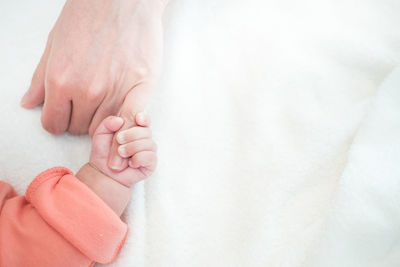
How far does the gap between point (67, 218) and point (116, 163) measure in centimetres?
11

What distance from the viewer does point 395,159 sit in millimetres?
540

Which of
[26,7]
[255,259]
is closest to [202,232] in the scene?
[255,259]

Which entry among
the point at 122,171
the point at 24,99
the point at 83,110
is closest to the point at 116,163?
the point at 122,171

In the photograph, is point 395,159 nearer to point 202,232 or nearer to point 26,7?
point 202,232

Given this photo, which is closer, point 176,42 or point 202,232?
point 202,232

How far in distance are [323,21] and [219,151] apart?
0.38 metres

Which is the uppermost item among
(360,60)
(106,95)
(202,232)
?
(360,60)

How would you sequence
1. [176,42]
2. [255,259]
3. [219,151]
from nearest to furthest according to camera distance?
[255,259], [219,151], [176,42]

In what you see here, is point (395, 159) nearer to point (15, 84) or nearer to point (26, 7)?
point (15, 84)

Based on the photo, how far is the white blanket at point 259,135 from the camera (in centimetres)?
54

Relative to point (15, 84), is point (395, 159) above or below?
above

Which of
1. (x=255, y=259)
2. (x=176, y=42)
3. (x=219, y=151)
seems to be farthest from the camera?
(x=176, y=42)

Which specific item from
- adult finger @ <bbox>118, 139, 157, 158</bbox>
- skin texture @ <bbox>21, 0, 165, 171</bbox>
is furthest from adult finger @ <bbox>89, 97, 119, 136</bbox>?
adult finger @ <bbox>118, 139, 157, 158</bbox>

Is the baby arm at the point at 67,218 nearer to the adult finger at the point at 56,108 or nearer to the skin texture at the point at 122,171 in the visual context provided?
the skin texture at the point at 122,171
